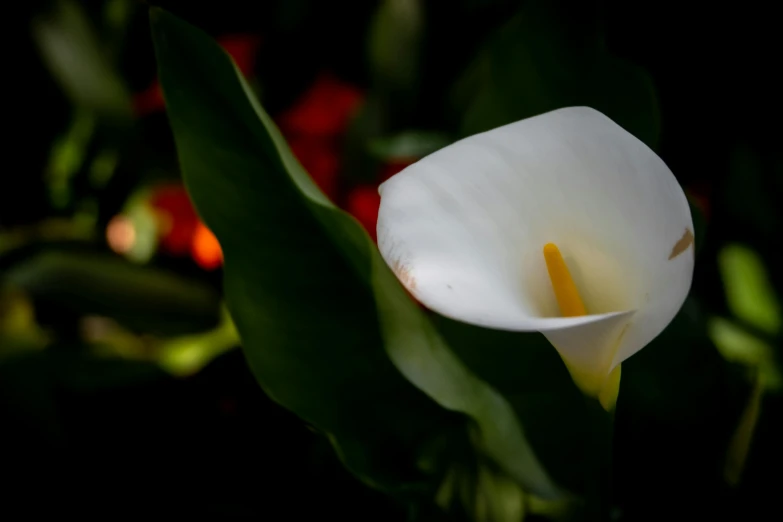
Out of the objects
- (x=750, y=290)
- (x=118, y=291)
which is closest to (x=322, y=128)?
(x=118, y=291)

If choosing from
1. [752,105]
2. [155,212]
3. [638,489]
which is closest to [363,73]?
[155,212]

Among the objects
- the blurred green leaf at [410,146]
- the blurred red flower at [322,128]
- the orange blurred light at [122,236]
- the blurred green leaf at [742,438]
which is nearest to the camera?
the blurred green leaf at [742,438]

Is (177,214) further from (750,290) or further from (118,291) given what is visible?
(750,290)

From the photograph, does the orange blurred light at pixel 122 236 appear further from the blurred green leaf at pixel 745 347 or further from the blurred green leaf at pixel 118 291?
the blurred green leaf at pixel 745 347

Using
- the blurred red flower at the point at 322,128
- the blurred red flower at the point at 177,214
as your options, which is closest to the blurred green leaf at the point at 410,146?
the blurred red flower at the point at 322,128

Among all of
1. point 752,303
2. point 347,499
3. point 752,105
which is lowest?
point 347,499

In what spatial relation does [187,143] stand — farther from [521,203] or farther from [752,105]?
[752,105]

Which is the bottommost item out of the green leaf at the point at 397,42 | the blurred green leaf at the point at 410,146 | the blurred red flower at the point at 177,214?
the blurred red flower at the point at 177,214
